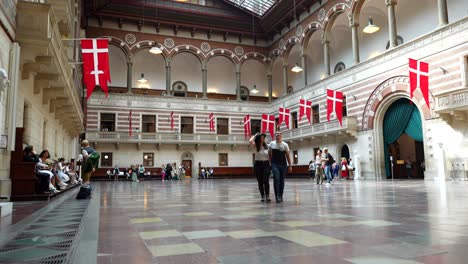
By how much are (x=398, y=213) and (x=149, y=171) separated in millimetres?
31586

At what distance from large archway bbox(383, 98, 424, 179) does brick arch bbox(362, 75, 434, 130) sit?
690 millimetres

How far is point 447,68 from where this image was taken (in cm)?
2002

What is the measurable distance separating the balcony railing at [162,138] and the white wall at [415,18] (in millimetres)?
18096

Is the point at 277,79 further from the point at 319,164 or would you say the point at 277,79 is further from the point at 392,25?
the point at 319,164

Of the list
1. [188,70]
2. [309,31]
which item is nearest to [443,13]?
[309,31]

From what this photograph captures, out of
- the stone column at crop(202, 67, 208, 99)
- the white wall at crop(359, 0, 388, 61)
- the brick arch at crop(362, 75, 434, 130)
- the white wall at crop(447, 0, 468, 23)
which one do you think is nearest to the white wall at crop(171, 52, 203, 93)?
the stone column at crop(202, 67, 208, 99)

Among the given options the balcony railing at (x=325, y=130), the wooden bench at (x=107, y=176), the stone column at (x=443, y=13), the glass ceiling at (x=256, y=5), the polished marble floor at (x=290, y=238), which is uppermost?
the glass ceiling at (x=256, y=5)

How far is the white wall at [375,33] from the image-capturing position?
2798 centimetres

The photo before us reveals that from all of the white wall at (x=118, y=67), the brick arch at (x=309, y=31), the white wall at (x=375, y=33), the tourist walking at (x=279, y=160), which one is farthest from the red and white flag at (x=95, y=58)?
the white wall at (x=118, y=67)

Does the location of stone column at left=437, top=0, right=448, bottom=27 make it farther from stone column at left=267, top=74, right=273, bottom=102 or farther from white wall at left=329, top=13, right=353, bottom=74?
stone column at left=267, top=74, right=273, bottom=102

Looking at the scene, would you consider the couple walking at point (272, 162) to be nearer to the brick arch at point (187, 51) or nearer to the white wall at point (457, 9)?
the white wall at point (457, 9)

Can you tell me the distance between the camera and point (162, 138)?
117 ft

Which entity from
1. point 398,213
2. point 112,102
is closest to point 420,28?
point 398,213

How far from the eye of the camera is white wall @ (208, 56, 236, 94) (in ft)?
134
